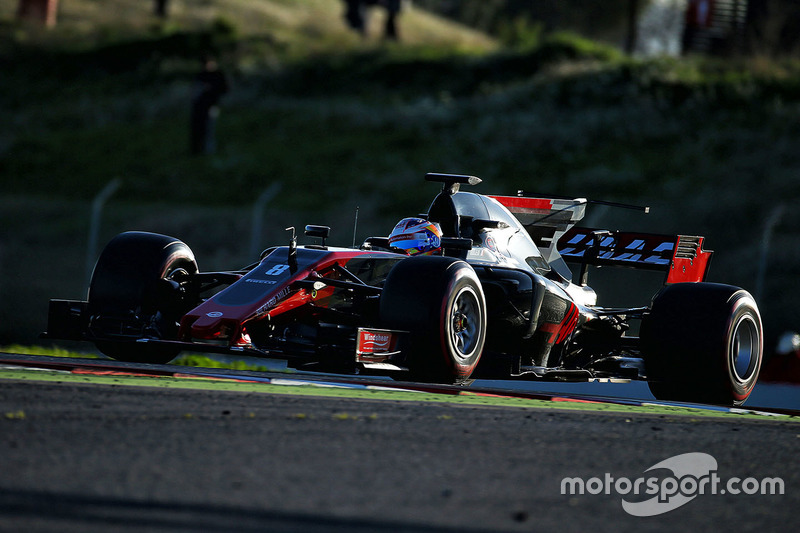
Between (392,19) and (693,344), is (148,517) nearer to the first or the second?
(693,344)

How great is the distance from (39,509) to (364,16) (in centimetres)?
4426

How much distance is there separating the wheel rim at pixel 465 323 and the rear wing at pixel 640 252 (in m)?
2.36

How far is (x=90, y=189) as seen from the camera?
27359 mm

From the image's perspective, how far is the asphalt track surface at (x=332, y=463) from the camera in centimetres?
354

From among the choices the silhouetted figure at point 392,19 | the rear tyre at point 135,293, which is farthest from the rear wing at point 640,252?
the silhouetted figure at point 392,19

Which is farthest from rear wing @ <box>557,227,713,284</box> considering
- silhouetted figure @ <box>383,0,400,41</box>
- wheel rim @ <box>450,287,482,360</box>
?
silhouetted figure @ <box>383,0,400,41</box>

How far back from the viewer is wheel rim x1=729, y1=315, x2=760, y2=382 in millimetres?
8789

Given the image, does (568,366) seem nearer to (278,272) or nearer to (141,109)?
(278,272)

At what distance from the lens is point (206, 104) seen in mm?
25891

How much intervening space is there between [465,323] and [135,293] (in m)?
2.19

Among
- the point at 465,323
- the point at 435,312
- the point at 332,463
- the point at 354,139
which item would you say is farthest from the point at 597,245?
the point at 354,139

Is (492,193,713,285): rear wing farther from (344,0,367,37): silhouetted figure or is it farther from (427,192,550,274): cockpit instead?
(344,0,367,37): silhouetted figure

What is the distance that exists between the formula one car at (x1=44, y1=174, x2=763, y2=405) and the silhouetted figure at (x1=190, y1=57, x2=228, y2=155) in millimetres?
14431
